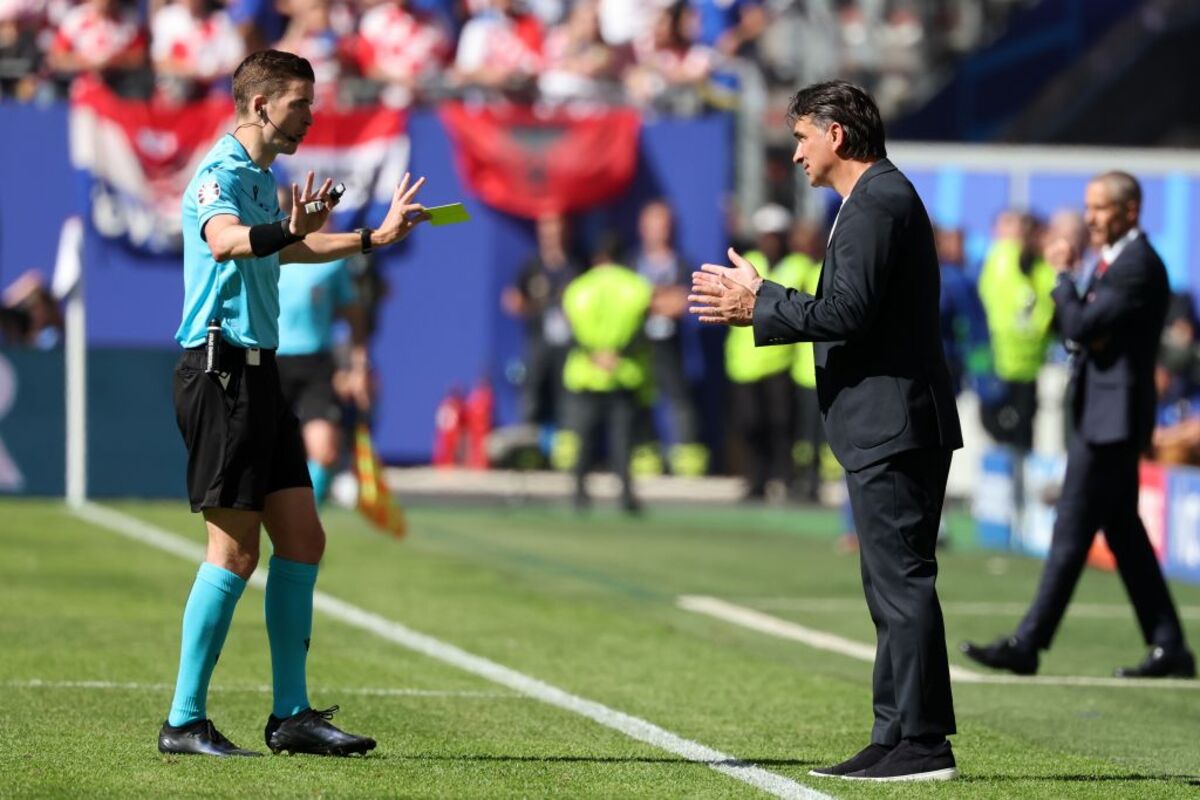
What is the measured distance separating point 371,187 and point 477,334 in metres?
1.68

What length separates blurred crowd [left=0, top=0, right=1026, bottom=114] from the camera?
70.9 feet

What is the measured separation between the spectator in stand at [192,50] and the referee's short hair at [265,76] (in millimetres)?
14558

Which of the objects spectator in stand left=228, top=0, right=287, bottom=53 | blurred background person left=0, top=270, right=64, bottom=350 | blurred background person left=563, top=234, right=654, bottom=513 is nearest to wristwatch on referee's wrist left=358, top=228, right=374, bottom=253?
blurred background person left=563, top=234, right=654, bottom=513

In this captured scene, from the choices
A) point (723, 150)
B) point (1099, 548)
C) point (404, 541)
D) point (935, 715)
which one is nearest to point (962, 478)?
point (723, 150)

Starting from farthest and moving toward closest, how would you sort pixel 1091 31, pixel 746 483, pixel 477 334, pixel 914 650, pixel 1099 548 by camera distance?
pixel 1091 31, pixel 477 334, pixel 746 483, pixel 1099 548, pixel 914 650

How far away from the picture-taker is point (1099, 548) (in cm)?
1588

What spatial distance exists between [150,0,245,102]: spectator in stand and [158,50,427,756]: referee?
47.8 ft

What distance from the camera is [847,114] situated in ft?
23.5

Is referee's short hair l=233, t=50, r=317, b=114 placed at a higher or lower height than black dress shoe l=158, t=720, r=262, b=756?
higher

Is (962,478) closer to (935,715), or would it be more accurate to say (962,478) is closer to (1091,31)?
(1091,31)

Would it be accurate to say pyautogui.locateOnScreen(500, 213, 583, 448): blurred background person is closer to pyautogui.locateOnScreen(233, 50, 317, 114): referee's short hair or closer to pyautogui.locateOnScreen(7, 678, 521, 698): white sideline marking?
pyautogui.locateOnScreen(7, 678, 521, 698): white sideline marking

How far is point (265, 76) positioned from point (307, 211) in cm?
54

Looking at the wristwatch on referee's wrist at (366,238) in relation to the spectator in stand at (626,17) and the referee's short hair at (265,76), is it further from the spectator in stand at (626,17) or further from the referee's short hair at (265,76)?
the spectator in stand at (626,17)

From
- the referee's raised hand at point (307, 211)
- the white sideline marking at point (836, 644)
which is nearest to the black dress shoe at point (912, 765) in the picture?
the referee's raised hand at point (307, 211)
